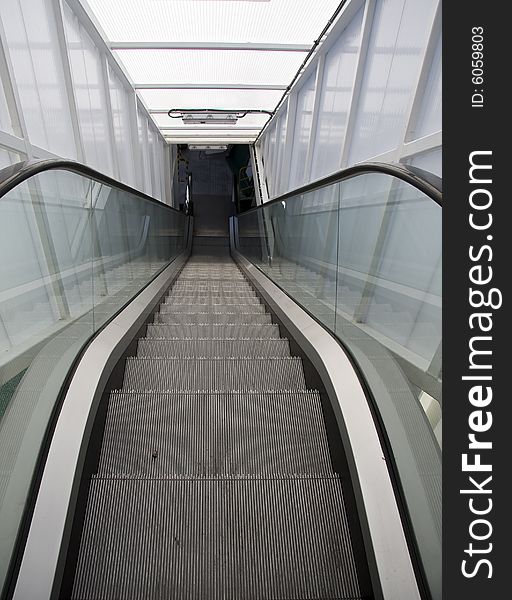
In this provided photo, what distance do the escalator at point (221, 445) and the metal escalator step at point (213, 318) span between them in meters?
0.97

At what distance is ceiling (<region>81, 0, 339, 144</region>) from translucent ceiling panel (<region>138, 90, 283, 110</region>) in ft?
0.07

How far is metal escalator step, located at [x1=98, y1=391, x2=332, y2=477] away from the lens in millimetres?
2471

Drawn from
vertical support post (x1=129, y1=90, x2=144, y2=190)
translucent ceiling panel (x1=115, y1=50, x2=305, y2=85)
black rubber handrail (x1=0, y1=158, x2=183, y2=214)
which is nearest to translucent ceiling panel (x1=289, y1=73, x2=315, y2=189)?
translucent ceiling panel (x1=115, y1=50, x2=305, y2=85)

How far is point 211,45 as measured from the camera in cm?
778

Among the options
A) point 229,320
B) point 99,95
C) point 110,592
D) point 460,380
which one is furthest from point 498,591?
point 99,95

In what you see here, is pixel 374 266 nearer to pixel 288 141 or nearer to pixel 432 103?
pixel 432 103

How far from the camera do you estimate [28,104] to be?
4562mm

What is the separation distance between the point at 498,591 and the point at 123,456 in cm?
172

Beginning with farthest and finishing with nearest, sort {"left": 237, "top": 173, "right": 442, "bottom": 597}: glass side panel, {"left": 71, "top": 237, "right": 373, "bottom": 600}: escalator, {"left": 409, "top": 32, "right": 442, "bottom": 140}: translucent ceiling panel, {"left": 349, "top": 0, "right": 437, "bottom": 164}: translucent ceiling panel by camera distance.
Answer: {"left": 349, "top": 0, "right": 437, "bottom": 164}: translucent ceiling panel → {"left": 409, "top": 32, "right": 442, "bottom": 140}: translucent ceiling panel → {"left": 71, "top": 237, "right": 373, "bottom": 600}: escalator → {"left": 237, "top": 173, "right": 442, "bottom": 597}: glass side panel

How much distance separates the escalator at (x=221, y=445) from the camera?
188 centimetres

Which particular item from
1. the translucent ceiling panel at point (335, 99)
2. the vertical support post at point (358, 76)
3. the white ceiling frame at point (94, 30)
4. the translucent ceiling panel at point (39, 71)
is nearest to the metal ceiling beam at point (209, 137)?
the white ceiling frame at point (94, 30)

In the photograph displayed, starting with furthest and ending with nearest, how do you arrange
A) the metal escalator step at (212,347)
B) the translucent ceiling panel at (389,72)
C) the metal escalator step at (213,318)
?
the metal escalator step at (213,318) → the translucent ceiling panel at (389,72) → the metal escalator step at (212,347)

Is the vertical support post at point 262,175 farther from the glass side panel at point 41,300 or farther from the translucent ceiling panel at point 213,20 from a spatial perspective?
the glass side panel at point 41,300

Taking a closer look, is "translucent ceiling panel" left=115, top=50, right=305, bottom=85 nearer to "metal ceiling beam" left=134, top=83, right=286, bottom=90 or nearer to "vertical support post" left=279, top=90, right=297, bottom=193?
"metal ceiling beam" left=134, top=83, right=286, bottom=90
